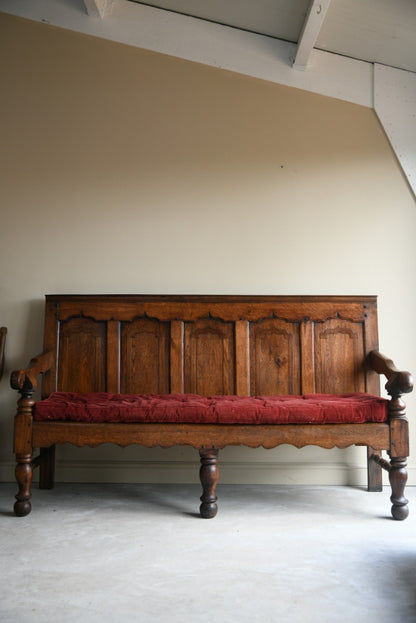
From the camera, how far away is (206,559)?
2180mm

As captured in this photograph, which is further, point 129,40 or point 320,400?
point 129,40

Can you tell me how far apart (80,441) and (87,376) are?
0.71 m

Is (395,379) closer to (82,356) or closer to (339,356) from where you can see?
(339,356)

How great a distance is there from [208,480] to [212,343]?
3.23ft

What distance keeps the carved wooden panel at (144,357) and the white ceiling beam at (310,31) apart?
78.0 inches

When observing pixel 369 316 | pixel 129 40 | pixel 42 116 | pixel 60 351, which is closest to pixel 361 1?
pixel 129 40

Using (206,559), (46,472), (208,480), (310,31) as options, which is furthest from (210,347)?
(310,31)

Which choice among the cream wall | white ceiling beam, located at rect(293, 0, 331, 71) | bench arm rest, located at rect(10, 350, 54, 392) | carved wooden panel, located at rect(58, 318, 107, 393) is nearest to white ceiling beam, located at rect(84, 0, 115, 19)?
the cream wall

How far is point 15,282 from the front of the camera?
370cm

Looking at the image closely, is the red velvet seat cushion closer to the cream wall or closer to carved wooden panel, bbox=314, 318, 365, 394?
carved wooden panel, bbox=314, 318, 365, 394

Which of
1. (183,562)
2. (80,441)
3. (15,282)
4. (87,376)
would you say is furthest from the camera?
(15,282)

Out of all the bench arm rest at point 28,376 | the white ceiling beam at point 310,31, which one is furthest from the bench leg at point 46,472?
the white ceiling beam at point 310,31

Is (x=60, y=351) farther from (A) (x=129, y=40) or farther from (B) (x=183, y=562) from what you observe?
(A) (x=129, y=40)

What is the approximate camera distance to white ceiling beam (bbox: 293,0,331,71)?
3.19 m
